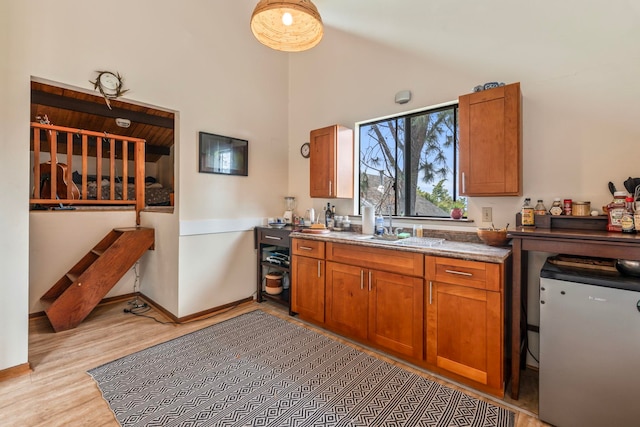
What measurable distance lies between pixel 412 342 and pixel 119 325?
291cm

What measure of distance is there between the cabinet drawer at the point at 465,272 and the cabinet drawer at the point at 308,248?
3.39ft

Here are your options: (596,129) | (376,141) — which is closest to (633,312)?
(596,129)

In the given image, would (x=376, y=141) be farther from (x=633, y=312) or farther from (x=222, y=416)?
(x=222, y=416)

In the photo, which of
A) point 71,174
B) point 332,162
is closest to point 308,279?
point 332,162

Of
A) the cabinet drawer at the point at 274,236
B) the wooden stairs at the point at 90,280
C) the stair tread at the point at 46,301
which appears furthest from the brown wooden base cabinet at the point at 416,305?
the stair tread at the point at 46,301

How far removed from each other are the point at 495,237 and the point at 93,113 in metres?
5.16

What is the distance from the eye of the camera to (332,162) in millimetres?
3102

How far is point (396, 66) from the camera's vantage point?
2895mm

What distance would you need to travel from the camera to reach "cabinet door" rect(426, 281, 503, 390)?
1787mm

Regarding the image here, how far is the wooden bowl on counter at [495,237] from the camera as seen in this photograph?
2.08 meters

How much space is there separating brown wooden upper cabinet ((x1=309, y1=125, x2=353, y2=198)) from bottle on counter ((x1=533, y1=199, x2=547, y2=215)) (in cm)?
170

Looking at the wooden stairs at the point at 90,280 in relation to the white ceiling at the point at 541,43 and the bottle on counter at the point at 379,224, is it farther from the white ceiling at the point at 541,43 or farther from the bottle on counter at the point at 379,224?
the white ceiling at the point at 541,43

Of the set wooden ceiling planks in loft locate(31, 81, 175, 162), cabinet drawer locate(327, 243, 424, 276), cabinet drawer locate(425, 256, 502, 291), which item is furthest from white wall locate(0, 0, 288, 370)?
cabinet drawer locate(425, 256, 502, 291)

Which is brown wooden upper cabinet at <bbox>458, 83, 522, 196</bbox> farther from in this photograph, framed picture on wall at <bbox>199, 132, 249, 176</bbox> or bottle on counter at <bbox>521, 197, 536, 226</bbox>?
framed picture on wall at <bbox>199, 132, 249, 176</bbox>
